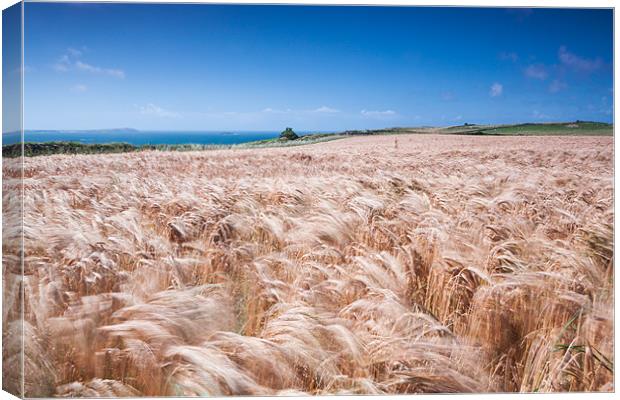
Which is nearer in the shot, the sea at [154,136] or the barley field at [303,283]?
the barley field at [303,283]

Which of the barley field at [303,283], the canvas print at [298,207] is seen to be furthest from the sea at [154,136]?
the barley field at [303,283]

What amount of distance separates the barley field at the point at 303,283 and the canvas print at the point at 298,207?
1 cm

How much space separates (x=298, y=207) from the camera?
10.7 ft

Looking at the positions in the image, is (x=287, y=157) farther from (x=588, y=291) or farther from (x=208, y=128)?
(x=588, y=291)

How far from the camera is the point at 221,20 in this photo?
119 inches

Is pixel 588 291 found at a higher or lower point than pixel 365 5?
lower

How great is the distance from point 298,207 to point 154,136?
882 millimetres

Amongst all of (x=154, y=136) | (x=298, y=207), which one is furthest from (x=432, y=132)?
(x=154, y=136)

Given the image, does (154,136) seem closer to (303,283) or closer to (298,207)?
(298,207)

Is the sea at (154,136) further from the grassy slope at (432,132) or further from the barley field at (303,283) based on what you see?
the barley field at (303,283)

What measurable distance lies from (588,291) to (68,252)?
104 inches

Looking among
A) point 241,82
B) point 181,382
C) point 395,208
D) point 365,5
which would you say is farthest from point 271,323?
point 365,5

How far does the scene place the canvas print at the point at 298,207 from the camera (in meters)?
2.65

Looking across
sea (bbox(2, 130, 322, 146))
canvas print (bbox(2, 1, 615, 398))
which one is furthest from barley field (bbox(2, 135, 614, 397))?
sea (bbox(2, 130, 322, 146))
